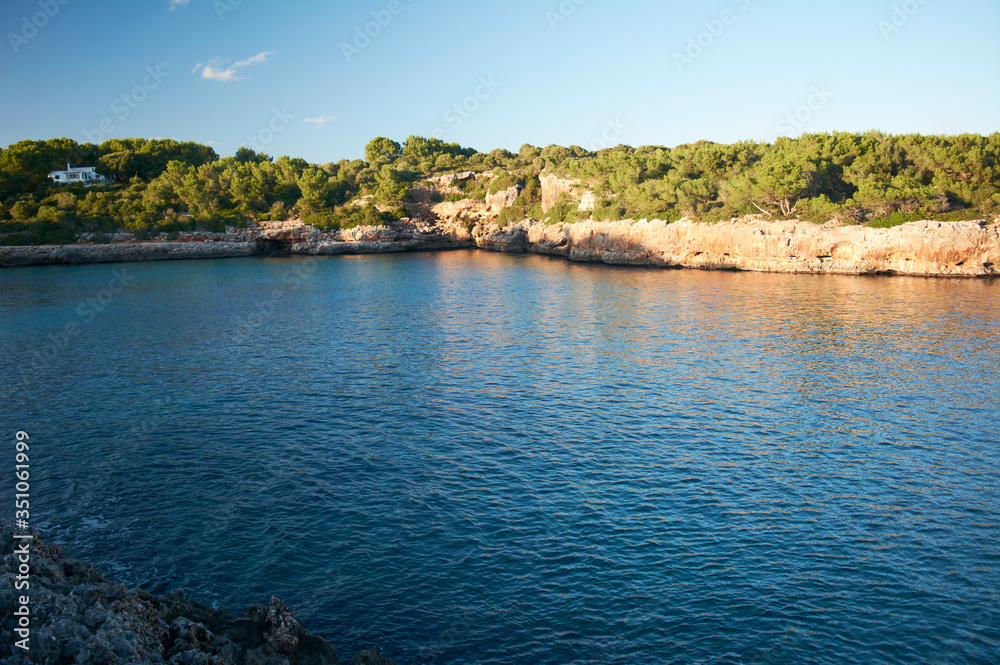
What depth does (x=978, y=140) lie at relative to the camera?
2518 inches

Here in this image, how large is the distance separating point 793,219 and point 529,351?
150 ft

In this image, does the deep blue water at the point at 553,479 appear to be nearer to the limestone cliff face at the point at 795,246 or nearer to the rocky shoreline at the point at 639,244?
the limestone cliff face at the point at 795,246

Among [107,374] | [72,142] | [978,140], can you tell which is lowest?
[107,374]

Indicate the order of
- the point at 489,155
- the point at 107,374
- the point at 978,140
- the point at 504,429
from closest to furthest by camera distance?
the point at 504,429 < the point at 107,374 < the point at 978,140 < the point at 489,155

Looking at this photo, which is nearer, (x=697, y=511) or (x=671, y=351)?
(x=697, y=511)

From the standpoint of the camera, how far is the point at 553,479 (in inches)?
709

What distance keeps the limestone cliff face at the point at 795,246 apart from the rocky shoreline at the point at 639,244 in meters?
0.09

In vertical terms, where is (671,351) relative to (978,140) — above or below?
below

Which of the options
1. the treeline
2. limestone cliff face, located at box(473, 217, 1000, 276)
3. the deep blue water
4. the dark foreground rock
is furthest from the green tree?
the dark foreground rock

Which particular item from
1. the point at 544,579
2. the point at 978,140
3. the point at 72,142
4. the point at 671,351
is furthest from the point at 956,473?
the point at 72,142

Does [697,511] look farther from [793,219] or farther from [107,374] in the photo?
[793,219]

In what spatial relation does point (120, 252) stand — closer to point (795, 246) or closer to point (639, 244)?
point (639, 244)

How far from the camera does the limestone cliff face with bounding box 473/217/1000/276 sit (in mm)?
54969

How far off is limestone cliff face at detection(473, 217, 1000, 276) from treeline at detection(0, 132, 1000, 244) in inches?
105
